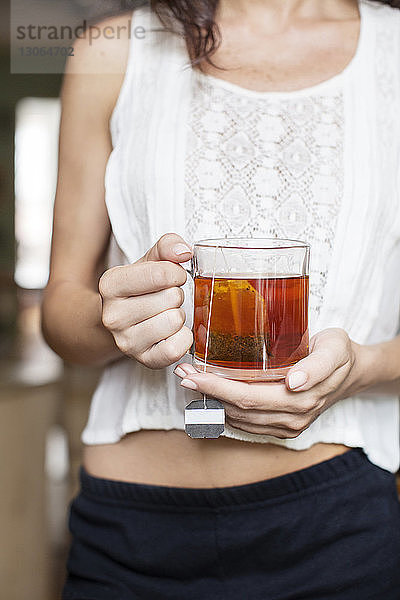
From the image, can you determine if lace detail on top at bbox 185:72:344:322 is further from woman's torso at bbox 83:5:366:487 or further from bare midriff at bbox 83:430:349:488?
bare midriff at bbox 83:430:349:488

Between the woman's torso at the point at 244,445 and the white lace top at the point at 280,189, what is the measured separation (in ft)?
0.07

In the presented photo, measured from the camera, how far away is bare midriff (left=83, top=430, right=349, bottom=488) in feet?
3.58

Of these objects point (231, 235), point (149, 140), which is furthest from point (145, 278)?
point (149, 140)

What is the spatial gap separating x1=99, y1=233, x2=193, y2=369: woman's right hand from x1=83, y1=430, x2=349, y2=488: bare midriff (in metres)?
0.26

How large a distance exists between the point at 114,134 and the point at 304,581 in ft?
2.42

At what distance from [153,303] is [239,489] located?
368mm

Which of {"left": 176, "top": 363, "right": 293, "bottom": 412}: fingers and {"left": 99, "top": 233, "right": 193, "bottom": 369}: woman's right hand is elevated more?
{"left": 99, "top": 233, "right": 193, "bottom": 369}: woman's right hand

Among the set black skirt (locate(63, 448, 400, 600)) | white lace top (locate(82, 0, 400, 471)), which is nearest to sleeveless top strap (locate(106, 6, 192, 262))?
white lace top (locate(82, 0, 400, 471))

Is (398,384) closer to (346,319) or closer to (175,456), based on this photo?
(346,319)

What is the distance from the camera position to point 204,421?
32.6 inches

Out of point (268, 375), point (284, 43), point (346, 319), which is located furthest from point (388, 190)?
point (268, 375)

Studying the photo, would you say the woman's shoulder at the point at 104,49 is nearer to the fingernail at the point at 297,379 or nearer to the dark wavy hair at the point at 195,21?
the dark wavy hair at the point at 195,21

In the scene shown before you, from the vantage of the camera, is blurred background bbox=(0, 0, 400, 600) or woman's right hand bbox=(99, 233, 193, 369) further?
blurred background bbox=(0, 0, 400, 600)

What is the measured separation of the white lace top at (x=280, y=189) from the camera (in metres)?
1.09
